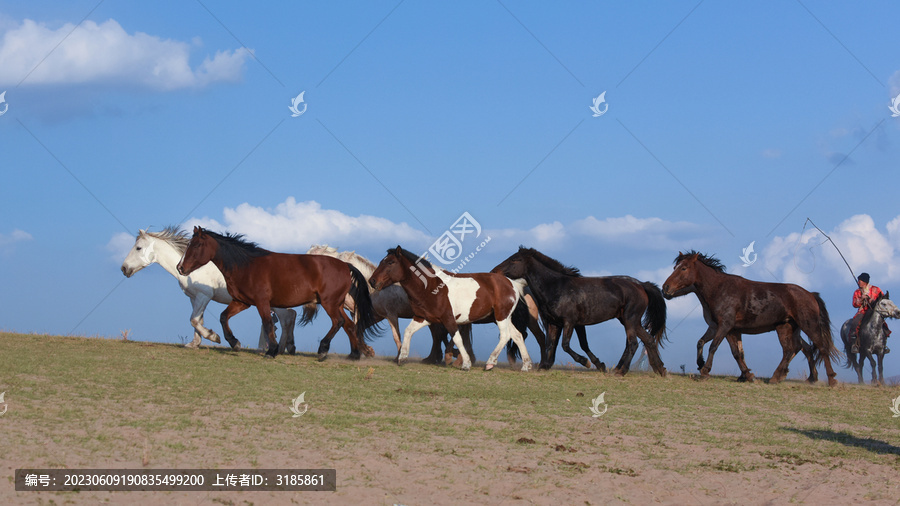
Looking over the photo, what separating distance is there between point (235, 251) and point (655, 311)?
27.0ft

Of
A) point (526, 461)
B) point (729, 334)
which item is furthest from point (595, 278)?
point (526, 461)

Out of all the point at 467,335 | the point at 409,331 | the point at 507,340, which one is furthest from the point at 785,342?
the point at 409,331

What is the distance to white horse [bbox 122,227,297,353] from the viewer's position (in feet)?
55.5

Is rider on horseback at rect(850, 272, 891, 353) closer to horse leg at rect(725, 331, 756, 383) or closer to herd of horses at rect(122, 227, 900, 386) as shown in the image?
herd of horses at rect(122, 227, 900, 386)

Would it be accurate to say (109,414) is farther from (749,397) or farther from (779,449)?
(749,397)

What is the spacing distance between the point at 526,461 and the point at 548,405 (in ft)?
11.2

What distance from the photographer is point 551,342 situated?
16703 mm

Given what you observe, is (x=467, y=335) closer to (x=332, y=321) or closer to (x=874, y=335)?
(x=332, y=321)

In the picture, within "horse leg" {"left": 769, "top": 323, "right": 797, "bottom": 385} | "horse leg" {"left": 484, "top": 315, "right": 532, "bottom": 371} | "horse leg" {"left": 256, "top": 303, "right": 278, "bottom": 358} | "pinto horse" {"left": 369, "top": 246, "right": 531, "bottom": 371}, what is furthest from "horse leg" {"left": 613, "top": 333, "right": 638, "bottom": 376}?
"horse leg" {"left": 256, "top": 303, "right": 278, "bottom": 358}

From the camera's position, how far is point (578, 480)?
7.18 meters

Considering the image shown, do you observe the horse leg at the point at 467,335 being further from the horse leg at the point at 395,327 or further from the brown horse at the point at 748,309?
the brown horse at the point at 748,309

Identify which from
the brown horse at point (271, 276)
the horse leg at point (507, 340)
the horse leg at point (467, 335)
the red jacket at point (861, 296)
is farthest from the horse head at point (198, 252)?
the red jacket at point (861, 296)

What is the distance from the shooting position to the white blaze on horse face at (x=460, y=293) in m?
15.5

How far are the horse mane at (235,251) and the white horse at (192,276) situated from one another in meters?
1.20
